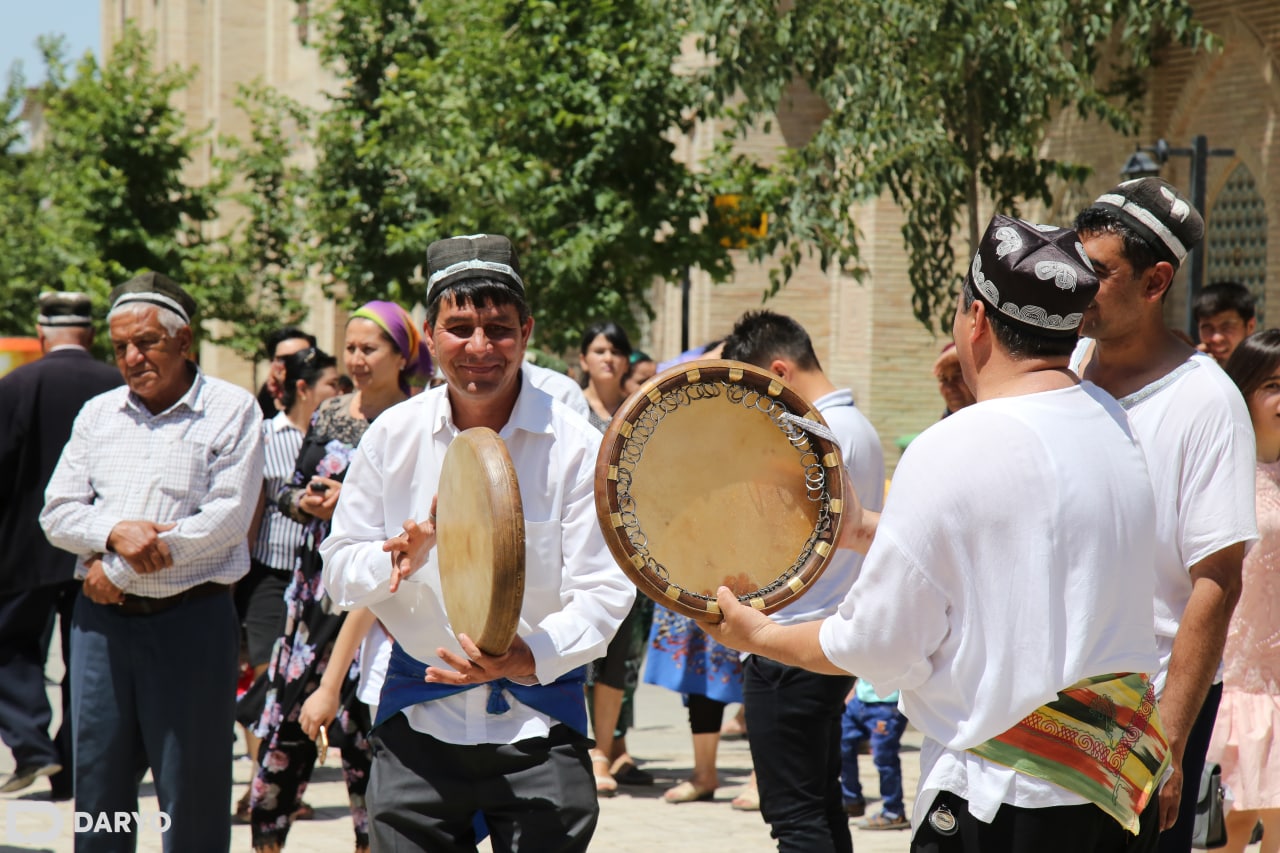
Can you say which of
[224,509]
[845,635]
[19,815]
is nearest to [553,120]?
[19,815]

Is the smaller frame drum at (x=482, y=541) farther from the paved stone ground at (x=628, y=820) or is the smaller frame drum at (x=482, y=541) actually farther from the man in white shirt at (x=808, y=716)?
the paved stone ground at (x=628, y=820)

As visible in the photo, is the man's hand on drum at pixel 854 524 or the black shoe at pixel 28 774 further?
the black shoe at pixel 28 774

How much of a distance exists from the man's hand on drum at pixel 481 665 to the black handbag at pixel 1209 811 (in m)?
2.21

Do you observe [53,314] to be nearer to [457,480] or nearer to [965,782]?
[457,480]

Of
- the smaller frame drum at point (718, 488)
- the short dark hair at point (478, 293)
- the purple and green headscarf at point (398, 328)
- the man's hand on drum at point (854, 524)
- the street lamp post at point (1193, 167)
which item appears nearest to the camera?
the smaller frame drum at point (718, 488)

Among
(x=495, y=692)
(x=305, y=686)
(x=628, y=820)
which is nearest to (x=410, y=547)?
(x=495, y=692)

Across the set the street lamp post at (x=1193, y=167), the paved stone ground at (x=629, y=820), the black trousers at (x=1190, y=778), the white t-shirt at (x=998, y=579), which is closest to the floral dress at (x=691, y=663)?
the paved stone ground at (x=629, y=820)

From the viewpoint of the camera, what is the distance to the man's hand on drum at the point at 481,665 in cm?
329

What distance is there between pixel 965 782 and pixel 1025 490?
55 cm

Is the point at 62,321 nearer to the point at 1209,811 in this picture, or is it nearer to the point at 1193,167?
the point at 1209,811

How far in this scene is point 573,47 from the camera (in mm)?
13062

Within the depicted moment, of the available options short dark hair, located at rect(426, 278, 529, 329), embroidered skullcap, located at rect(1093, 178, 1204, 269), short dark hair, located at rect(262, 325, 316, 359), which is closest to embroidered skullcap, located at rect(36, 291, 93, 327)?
short dark hair, located at rect(262, 325, 316, 359)

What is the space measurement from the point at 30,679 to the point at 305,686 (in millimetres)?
2911

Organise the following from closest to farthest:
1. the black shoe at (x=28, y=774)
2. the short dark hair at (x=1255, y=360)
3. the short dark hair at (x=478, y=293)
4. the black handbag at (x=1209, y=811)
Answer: the short dark hair at (x=478, y=293) → the black handbag at (x=1209, y=811) → the short dark hair at (x=1255, y=360) → the black shoe at (x=28, y=774)
